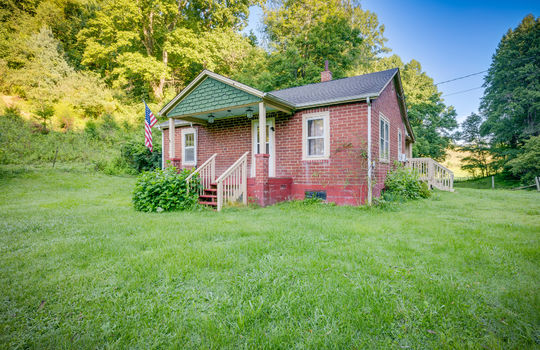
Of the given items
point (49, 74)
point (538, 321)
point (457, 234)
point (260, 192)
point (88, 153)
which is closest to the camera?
point (538, 321)

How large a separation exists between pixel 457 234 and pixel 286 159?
5.40 metres

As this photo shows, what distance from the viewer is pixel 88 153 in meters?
15.9

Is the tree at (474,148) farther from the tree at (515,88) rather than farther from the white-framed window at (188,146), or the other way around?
the white-framed window at (188,146)

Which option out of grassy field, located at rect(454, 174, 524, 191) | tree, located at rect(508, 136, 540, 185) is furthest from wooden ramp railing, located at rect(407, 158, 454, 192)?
grassy field, located at rect(454, 174, 524, 191)

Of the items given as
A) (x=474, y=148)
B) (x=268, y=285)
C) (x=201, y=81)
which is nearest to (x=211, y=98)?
(x=201, y=81)

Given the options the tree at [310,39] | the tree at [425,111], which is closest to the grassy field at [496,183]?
the tree at [425,111]

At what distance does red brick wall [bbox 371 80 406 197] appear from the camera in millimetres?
8000

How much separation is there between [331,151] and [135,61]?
19538 mm

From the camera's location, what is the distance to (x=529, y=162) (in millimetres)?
17500

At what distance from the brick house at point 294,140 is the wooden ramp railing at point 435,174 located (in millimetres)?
3501

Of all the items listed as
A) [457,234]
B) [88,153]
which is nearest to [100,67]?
[88,153]

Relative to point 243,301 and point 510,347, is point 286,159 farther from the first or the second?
point 510,347

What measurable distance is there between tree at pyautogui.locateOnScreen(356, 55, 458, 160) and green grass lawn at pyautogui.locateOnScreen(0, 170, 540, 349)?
21632mm

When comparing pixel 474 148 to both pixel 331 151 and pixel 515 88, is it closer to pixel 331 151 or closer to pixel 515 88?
pixel 515 88
